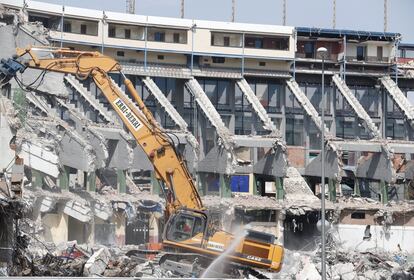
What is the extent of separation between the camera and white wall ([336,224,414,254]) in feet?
211

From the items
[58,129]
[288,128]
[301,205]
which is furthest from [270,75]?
[58,129]

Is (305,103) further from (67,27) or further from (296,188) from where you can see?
(67,27)

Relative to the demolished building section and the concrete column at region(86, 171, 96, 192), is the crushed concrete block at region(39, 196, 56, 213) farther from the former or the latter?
the concrete column at region(86, 171, 96, 192)

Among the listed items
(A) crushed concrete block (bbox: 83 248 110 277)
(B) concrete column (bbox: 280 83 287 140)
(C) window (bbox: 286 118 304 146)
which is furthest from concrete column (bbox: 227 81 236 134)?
(A) crushed concrete block (bbox: 83 248 110 277)

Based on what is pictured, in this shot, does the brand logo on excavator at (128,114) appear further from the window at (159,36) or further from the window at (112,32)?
the window at (159,36)

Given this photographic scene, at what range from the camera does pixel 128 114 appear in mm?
38594

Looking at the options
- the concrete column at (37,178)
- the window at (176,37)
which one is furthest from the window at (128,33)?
the concrete column at (37,178)

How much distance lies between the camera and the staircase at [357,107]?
71.8m

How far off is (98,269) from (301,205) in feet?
103

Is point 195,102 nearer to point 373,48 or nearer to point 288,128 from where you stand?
point 288,128

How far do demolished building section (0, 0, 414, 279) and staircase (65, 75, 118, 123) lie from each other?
14 cm

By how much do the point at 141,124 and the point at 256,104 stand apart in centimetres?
3544

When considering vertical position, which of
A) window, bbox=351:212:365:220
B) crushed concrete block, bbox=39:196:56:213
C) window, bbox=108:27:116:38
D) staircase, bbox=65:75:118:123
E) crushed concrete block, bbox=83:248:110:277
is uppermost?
window, bbox=108:27:116:38

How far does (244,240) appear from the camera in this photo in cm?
3447
